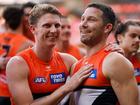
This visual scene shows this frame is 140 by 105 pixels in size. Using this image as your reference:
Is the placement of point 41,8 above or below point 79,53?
above

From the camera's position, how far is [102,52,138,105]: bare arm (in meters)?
5.09

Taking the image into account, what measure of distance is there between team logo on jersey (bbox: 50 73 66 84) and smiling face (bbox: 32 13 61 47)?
32 centimetres

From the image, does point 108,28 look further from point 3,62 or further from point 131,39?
point 3,62

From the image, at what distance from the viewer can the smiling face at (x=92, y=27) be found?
5.39m

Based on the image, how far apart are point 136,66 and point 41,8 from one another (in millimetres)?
1850

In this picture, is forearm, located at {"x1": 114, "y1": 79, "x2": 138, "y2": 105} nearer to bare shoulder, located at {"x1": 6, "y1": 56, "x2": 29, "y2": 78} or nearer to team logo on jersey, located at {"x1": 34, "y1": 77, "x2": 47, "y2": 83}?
team logo on jersey, located at {"x1": 34, "y1": 77, "x2": 47, "y2": 83}

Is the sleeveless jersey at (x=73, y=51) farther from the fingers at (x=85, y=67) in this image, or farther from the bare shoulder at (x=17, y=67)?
A: the fingers at (x=85, y=67)

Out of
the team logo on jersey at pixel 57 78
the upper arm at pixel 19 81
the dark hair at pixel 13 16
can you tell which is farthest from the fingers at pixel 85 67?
the dark hair at pixel 13 16

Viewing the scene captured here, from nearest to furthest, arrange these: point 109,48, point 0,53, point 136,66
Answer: point 109,48 → point 136,66 → point 0,53

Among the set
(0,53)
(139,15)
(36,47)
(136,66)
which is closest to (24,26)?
(0,53)

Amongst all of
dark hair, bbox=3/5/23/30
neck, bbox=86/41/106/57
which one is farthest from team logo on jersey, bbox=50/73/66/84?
dark hair, bbox=3/5/23/30

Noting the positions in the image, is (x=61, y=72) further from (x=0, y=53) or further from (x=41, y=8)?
(x=0, y=53)

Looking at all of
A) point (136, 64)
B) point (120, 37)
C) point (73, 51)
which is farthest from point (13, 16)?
point (136, 64)

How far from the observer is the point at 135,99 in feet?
16.9
